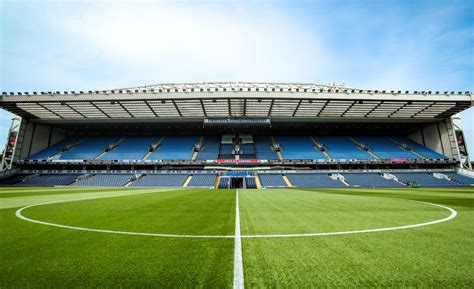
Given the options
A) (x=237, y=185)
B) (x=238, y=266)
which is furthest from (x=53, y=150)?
(x=238, y=266)

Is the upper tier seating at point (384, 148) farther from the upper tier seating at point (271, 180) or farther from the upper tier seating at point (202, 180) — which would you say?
the upper tier seating at point (202, 180)

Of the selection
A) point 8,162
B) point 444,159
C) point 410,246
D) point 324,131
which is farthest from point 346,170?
point 8,162

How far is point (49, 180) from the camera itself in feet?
119

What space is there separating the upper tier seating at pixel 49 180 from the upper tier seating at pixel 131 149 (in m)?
5.83

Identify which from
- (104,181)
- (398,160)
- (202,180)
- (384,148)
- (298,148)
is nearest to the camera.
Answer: (202,180)

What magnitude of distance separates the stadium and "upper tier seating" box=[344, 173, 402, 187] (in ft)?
0.93

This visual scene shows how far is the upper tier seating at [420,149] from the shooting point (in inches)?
1599

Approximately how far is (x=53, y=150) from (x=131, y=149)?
1494 cm

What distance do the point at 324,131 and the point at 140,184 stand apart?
36.6 meters

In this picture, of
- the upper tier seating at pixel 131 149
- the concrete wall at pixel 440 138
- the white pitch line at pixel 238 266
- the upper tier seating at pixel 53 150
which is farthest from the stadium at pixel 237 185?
the upper tier seating at pixel 53 150

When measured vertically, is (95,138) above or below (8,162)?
above

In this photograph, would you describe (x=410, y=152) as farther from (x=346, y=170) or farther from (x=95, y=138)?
(x=95, y=138)

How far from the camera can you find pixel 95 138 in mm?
48375

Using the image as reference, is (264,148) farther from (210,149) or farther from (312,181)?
(312,181)
